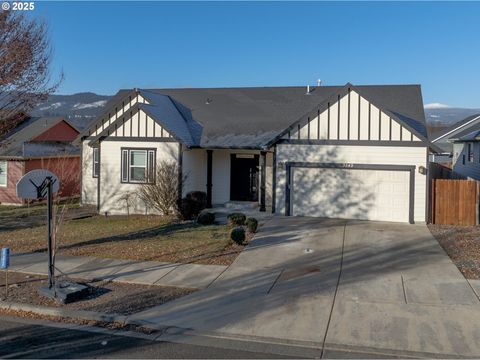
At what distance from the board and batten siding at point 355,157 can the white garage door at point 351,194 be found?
0.30 metres

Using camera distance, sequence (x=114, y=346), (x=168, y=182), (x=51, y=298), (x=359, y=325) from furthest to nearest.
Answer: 1. (x=168, y=182)
2. (x=51, y=298)
3. (x=359, y=325)
4. (x=114, y=346)

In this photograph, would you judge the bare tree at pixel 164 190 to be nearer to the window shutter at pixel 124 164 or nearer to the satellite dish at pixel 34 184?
the window shutter at pixel 124 164

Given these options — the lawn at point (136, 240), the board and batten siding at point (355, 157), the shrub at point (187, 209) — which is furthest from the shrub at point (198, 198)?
the board and batten siding at point (355, 157)

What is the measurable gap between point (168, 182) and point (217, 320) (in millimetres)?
11976

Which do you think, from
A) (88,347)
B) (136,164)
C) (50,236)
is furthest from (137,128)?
(88,347)

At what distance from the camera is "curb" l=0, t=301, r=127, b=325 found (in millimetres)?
8273

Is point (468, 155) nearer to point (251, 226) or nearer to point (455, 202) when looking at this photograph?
point (455, 202)

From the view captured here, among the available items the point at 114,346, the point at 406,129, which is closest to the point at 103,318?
the point at 114,346

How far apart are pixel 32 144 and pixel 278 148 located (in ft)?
50.6

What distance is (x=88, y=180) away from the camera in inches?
960

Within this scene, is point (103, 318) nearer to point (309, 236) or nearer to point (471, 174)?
point (309, 236)

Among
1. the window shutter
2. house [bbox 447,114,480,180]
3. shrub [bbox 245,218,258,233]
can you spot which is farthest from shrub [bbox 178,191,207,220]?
house [bbox 447,114,480,180]

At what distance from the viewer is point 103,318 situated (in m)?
8.30

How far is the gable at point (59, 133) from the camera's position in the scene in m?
29.2
